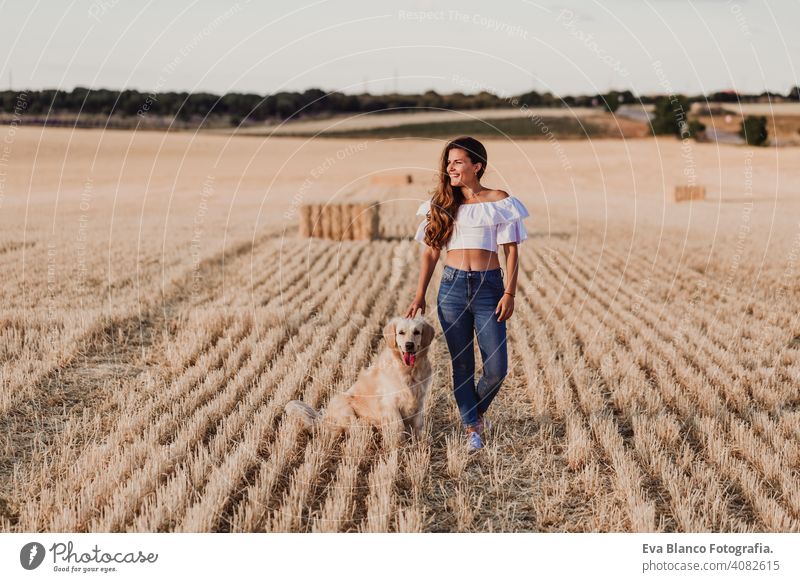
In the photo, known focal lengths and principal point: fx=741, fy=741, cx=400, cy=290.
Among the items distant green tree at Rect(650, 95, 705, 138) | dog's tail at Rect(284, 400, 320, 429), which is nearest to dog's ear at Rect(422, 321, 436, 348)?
dog's tail at Rect(284, 400, 320, 429)

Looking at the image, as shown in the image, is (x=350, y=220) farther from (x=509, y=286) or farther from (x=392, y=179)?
(x=392, y=179)

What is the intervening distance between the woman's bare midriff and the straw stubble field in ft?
4.97

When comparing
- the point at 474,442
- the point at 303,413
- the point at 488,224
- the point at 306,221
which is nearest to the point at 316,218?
the point at 306,221

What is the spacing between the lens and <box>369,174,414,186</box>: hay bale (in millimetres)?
46188

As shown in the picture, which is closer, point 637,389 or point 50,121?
point 637,389

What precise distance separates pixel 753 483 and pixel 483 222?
2787mm

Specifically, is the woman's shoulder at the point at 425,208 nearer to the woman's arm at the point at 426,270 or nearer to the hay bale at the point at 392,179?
the woman's arm at the point at 426,270

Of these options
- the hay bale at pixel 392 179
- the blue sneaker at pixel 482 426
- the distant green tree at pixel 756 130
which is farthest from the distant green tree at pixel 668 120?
the blue sneaker at pixel 482 426

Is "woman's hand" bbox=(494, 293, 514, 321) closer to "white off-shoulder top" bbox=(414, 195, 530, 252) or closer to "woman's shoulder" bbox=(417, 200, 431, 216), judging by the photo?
"white off-shoulder top" bbox=(414, 195, 530, 252)

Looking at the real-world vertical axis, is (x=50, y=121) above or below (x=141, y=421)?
above

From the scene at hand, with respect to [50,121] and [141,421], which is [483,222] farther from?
[50,121]

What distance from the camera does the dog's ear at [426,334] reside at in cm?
557

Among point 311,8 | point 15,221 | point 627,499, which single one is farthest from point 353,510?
point 15,221

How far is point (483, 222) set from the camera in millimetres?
5812
